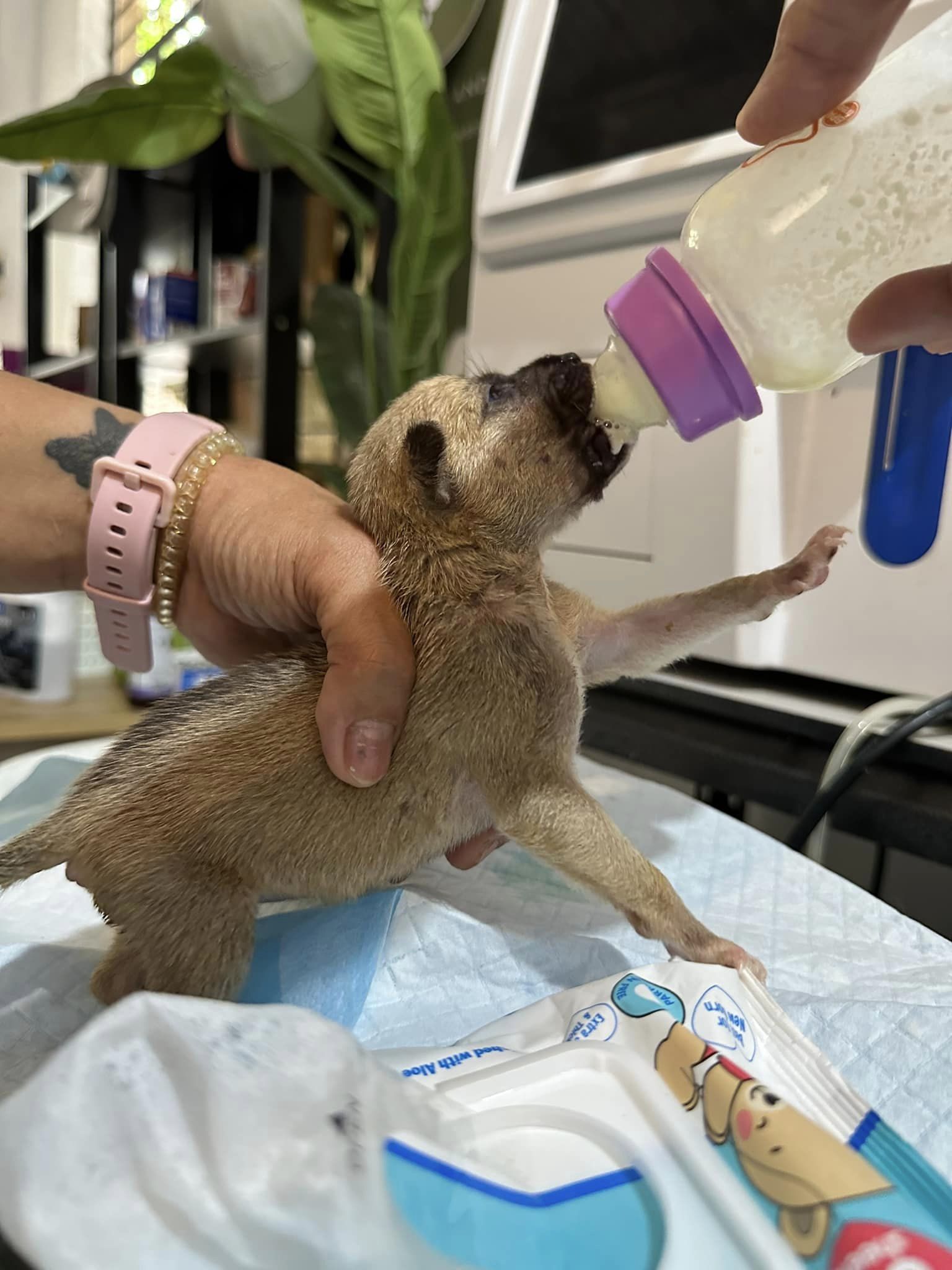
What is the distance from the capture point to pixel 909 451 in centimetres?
113

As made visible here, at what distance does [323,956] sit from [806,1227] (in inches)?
23.0

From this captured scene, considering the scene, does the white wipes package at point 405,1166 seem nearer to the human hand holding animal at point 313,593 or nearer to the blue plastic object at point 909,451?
the human hand holding animal at point 313,593

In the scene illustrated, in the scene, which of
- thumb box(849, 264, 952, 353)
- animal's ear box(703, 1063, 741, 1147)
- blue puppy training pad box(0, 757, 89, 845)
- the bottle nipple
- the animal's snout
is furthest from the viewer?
blue puppy training pad box(0, 757, 89, 845)

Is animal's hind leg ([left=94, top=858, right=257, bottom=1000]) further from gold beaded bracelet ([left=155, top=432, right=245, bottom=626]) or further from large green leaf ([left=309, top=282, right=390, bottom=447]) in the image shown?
large green leaf ([left=309, top=282, right=390, bottom=447])

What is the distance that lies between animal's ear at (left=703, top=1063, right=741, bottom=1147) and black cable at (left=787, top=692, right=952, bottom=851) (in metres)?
0.65

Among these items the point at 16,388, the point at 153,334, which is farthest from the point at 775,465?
the point at 153,334

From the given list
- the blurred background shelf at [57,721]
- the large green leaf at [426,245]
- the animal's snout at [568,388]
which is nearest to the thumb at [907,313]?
the animal's snout at [568,388]

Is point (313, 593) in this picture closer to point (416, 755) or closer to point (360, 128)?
point (416, 755)

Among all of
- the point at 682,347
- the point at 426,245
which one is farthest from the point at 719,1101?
the point at 426,245

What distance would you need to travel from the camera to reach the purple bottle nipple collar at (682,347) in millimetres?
713

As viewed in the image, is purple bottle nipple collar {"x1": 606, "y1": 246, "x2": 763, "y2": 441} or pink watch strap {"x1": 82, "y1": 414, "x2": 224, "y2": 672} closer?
purple bottle nipple collar {"x1": 606, "y1": 246, "x2": 763, "y2": 441}

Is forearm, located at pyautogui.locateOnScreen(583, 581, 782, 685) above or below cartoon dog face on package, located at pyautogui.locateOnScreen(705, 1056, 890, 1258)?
above

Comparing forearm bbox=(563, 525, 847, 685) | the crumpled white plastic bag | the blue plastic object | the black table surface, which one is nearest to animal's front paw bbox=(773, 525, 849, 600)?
forearm bbox=(563, 525, 847, 685)

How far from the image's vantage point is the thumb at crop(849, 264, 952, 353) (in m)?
0.66
